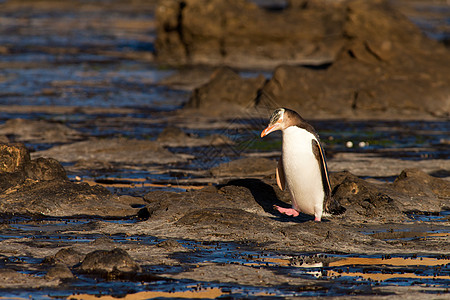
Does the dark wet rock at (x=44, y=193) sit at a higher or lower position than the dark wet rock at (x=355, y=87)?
lower

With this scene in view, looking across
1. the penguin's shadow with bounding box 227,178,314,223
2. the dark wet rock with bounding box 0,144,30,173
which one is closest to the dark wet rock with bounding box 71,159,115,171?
the dark wet rock with bounding box 0,144,30,173

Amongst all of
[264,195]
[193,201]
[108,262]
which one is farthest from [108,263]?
[264,195]

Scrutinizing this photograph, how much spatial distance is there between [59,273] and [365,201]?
14.4 feet

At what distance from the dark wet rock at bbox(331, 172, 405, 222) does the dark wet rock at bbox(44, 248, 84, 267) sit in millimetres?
3667

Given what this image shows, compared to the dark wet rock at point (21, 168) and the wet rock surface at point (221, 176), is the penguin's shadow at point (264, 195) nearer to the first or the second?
the wet rock surface at point (221, 176)

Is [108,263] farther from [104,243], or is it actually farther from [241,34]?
[241,34]

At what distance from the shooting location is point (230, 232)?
8.90m

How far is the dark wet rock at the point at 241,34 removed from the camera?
32.0 meters

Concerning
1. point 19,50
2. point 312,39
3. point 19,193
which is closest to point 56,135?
point 19,193

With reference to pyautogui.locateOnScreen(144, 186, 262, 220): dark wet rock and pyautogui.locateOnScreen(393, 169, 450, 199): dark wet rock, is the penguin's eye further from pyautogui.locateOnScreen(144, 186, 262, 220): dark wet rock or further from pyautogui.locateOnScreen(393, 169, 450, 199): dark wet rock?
pyautogui.locateOnScreen(393, 169, 450, 199): dark wet rock

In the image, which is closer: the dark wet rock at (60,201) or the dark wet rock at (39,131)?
the dark wet rock at (60,201)

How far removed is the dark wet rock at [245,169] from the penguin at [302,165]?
9.82 ft

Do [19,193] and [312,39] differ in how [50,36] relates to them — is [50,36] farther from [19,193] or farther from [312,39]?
[19,193]

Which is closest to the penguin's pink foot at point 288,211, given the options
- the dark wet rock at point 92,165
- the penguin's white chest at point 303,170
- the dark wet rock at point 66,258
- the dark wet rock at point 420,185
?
the penguin's white chest at point 303,170
